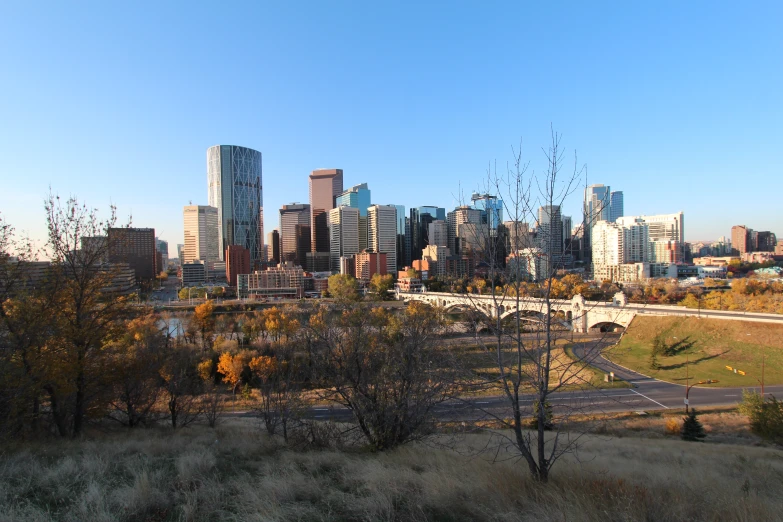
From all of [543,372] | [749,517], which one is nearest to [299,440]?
[543,372]

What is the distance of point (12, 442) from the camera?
630 cm

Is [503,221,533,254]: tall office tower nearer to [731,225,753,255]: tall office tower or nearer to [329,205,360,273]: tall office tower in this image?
[329,205,360,273]: tall office tower

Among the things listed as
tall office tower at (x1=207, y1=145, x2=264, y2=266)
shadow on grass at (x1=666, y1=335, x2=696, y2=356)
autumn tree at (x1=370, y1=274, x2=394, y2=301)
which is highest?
tall office tower at (x1=207, y1=145, x2=264, y2=266)

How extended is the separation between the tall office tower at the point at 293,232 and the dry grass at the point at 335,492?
112868mm

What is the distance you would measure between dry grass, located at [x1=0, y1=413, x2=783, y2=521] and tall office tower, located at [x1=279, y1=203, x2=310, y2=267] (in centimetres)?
11287

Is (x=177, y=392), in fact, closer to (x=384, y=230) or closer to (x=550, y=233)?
(x=550, y=233)

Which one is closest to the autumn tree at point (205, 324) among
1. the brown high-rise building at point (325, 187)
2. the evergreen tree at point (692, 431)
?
the evergreen tree at point (692, 431)

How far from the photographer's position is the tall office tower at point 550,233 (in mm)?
3920

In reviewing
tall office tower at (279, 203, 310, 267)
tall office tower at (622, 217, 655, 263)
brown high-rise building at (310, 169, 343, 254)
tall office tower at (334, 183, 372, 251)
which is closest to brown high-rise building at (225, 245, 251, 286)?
tall office tower at (279, 203, 310, 267)

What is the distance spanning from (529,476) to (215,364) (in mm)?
25467

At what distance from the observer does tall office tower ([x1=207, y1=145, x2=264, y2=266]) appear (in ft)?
429

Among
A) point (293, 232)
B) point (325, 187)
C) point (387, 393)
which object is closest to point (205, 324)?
point (387, 393)

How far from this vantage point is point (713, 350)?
87.5 feet

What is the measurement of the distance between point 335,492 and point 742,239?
185m
